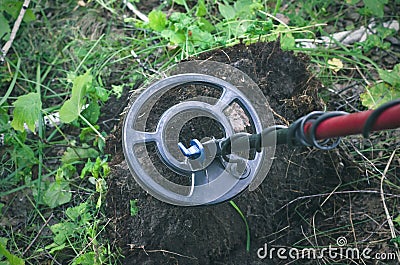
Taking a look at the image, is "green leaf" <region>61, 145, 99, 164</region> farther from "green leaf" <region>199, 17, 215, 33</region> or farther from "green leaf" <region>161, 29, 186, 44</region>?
"green leaf" <region>199, 17, 215, 33</region>

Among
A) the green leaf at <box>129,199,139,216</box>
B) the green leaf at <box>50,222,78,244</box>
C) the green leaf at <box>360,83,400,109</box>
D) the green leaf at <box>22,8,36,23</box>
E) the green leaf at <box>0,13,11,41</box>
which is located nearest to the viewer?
the green leaf at <box>129,199,139,216</box>

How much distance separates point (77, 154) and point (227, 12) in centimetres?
89

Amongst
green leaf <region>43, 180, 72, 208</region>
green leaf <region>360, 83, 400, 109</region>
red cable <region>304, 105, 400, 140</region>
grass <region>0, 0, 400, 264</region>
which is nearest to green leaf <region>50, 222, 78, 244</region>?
grass <region>0, 0, 400, 264</region>

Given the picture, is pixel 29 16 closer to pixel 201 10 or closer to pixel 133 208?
pixel 201 10

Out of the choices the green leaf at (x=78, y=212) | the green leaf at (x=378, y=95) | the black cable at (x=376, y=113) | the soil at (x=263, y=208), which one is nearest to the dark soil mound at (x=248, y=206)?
the soil at (x=263, y=208)

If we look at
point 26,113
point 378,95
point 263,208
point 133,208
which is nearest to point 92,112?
point 26,113

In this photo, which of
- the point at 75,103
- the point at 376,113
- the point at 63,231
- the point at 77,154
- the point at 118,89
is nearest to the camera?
the point at 376,113

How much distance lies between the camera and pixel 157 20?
2225mm

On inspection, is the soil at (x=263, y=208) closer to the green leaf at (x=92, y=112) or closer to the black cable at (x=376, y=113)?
the green leaf at (x=92, y=112)

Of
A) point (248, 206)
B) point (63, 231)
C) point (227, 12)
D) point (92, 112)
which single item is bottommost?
point (63, 231)

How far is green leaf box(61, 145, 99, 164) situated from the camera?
6.81 ft

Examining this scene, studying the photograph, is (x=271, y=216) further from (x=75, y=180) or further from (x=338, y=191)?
(x=75, y=180)

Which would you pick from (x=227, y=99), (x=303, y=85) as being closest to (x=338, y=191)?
(x=303, y=85)

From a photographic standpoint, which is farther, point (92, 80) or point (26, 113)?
point (92, 80)
